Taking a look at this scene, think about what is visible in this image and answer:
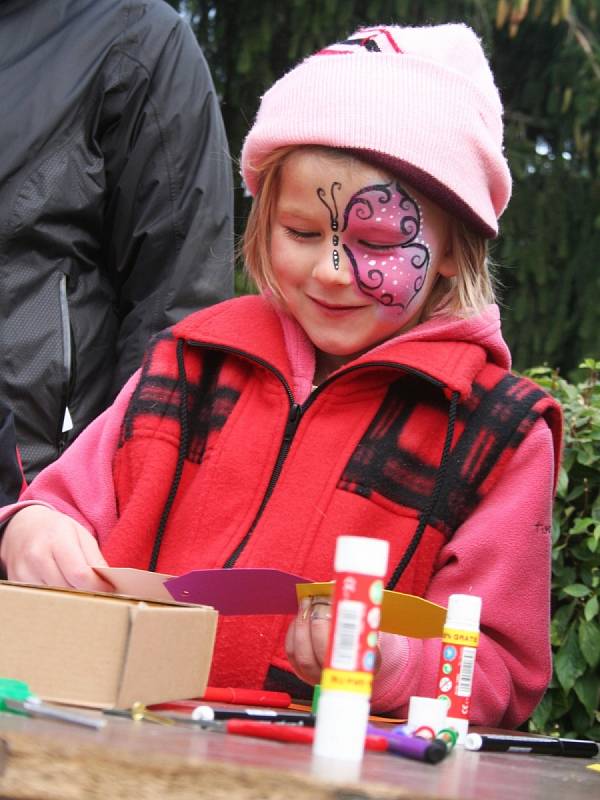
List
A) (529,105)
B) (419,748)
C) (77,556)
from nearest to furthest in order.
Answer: (419,748)
(77,556)
(529,105)

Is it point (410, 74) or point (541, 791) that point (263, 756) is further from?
point (410, 74)

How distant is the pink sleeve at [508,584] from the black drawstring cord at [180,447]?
491 mm

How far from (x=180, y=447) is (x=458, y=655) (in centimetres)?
83

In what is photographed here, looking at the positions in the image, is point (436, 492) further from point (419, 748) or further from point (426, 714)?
point (419, 748)

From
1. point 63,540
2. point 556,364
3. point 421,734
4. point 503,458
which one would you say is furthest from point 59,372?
point 556,364

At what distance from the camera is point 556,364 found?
6090mm

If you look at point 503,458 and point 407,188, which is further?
point 407,188

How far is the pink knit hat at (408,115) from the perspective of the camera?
7.90 ft

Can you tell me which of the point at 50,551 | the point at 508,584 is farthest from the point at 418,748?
the point at 50,551

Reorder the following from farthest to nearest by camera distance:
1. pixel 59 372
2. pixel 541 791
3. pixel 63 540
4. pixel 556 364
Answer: pixel 556 364, pixel 59 372, pixel 63 540, pixel 541 791

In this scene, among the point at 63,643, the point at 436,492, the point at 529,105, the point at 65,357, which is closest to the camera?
the point at 63,643

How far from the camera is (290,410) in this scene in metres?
2.38

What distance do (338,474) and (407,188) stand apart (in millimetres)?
568

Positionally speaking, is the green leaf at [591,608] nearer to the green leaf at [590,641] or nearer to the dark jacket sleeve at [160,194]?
the green leaf at [590,641]
